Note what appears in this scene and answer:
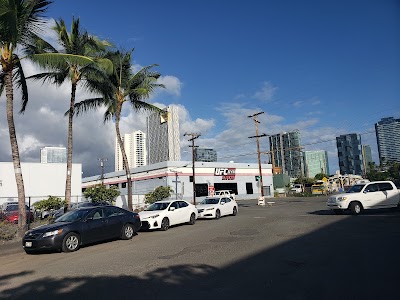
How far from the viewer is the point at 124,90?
933 inches

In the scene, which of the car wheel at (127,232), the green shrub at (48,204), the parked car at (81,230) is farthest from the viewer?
the green shrub at (48,204)

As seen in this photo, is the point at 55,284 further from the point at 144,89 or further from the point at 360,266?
the point at 144,89

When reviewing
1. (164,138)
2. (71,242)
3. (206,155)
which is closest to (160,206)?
(71,242)

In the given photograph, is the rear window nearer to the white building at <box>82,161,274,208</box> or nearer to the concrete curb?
the concrete curb

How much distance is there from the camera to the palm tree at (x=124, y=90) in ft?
76.0

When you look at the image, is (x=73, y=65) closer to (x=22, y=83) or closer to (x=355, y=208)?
(x=22, y=83)

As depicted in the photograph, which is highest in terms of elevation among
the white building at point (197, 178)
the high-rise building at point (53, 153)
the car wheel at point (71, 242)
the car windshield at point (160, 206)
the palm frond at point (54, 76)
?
the high-rise building at point (53, 153)

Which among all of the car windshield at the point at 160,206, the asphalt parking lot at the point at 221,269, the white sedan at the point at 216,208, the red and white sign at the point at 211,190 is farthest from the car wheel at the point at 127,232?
the red and white sign at the point at 211,190

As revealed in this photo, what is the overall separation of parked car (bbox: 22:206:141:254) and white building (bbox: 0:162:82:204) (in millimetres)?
30398

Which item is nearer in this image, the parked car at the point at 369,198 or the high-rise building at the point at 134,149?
the parked car at the point at 369,198

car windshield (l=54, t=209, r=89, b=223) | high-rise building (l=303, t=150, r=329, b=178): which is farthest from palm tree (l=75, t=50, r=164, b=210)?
high-rise building (l=303, t=150, r=329, b=178)

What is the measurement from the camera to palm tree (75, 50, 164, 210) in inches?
912

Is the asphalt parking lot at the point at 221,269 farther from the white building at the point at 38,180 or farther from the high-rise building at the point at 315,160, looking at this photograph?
the high-rise building at the point at 315,160

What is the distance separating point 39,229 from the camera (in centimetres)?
1130
